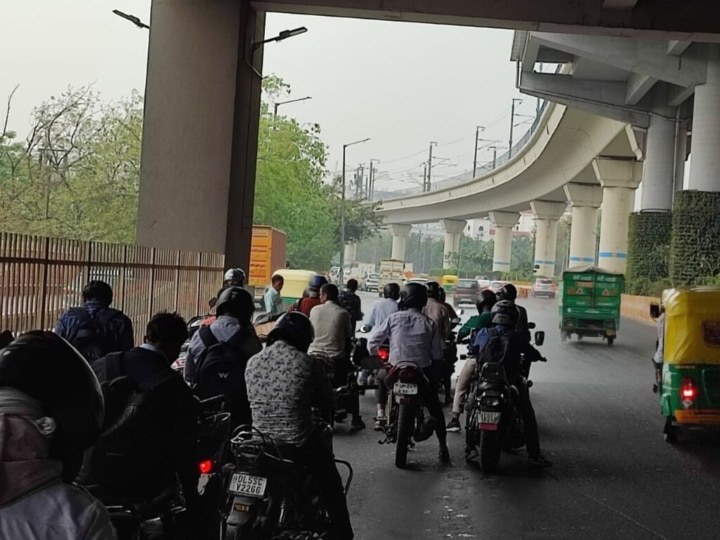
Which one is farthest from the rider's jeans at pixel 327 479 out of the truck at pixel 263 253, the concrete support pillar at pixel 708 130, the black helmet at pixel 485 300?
the concrete support pillar at pixel 708 130

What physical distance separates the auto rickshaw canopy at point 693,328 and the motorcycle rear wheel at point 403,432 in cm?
356

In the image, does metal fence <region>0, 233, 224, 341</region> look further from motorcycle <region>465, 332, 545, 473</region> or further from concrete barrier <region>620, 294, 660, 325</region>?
concrete barrier <region>620, 294, 660, 325</region>

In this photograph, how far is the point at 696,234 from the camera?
34031 mm

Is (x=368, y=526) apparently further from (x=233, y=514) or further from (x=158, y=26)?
(x=158, y=26)

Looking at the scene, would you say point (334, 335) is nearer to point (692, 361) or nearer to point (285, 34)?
point (692, 361)

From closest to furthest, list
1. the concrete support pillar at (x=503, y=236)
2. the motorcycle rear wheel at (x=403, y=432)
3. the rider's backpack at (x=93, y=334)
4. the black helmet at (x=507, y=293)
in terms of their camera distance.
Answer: the rider's backpack at (x=93, y=334) → the motorcycle rear wheel at (x=403, y=432) → the black helmet at (x=507, y=293) → the concrete support pillar at (x=503, y=236)

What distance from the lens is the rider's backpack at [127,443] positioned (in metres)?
3.90

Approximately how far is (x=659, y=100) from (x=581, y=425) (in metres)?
31.4

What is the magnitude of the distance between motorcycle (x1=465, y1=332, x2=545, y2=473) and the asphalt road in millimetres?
228

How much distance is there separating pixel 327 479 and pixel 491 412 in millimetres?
3639

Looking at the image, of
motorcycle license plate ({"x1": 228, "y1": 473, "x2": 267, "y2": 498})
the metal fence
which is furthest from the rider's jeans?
the metal fence

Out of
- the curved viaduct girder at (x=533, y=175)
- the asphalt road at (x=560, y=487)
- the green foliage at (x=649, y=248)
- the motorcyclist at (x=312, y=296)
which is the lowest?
the asphalt road at (x=560, y=487)

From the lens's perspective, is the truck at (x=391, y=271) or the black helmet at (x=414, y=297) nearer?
the black helmet at (x=414, y=297)

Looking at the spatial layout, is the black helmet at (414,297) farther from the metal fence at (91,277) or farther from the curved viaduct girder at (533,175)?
the curved viaduct girder at (533,175)
